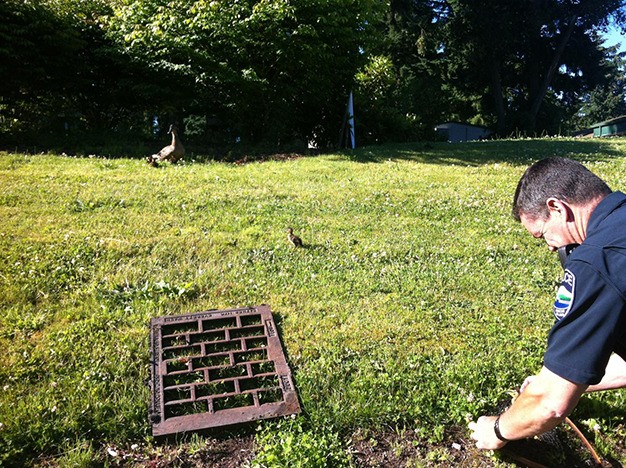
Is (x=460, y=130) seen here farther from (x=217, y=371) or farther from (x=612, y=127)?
(x=217, y=371)

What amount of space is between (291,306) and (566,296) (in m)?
2.42

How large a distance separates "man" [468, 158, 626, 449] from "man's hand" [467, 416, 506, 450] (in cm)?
18

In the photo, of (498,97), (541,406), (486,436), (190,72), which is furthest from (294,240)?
(498,97)

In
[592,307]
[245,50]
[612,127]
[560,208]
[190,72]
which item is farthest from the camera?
[612,127]

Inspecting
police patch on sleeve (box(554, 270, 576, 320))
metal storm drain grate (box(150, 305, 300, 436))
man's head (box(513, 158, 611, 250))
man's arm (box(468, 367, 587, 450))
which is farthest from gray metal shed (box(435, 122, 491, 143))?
police patch on sleeve (box(554, 270, 576, 320))

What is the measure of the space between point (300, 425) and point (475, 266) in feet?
8.96

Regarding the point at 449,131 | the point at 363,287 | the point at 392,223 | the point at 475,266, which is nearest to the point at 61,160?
the point at 392,223

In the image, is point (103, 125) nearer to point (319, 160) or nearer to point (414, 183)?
point (319, 160)

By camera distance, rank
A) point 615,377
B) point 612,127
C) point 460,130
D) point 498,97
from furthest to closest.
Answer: point 612,127, point 460,130, point 498,97, point 615,377

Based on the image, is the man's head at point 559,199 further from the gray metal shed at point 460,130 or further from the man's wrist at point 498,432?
the gray metal shed at point 460,130

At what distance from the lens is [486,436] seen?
2506 millimetres

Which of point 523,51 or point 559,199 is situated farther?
point 523,51

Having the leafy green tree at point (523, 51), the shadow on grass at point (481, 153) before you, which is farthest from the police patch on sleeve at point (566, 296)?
the leafy green tree at point (523, 51)

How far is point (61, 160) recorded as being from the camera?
8.63 m
